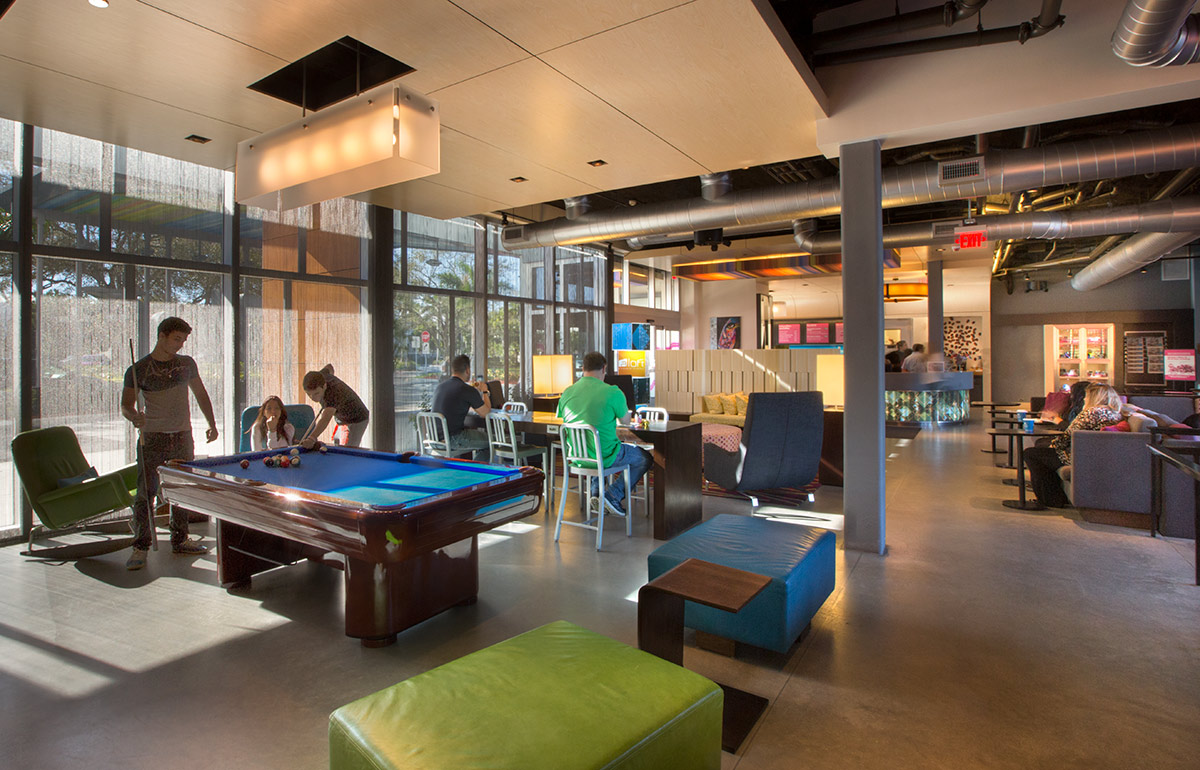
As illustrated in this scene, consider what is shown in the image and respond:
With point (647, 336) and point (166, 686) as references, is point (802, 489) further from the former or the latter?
point (647, 336)

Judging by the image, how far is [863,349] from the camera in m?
4.70

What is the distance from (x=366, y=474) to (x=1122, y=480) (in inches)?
240

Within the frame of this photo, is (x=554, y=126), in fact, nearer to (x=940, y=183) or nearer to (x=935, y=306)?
(x=940, y=183)

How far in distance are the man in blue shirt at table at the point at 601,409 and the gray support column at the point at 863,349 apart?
5.76 ft

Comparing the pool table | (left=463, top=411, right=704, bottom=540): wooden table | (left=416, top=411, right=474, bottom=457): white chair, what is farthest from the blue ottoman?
(left=416, top=411, right=474, bottom=457): white chair

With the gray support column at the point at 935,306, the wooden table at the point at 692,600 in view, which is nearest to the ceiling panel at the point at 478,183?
the wooden table at the point at 692,600

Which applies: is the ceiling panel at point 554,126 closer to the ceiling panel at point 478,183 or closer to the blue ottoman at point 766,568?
the ceiling panel at point 478,183

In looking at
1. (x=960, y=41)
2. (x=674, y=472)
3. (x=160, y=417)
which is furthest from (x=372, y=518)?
(x=960, y=41)

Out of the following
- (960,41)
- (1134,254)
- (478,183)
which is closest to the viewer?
(960,41)

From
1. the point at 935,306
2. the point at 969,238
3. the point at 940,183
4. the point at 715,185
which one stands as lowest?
the point at 935,306

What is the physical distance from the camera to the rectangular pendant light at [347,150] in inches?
135

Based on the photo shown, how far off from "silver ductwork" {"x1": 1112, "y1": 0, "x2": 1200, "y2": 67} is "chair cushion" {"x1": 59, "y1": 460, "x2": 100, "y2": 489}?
23.7 feet

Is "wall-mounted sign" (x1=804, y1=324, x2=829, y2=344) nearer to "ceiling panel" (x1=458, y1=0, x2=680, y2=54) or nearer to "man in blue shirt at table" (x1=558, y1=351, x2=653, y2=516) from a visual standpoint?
"man in blue shirt at table" (x1=558, y1=351, x2=653, y2=516)

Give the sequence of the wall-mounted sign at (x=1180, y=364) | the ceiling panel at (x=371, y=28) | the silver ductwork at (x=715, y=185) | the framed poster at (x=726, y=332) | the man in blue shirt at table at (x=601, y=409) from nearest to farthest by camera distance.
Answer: the ceiling panel at (x=371, y=28) < the man in blue shirt at table at (x=601, y=409) < the silver ductwork at (x=715, y=185) < the wall-mounted sign at (x=1180, y=364) < the framed poster at (x=726, y=332)
